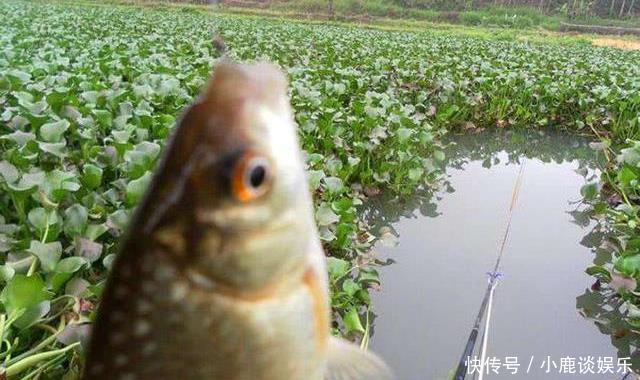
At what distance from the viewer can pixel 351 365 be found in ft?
2.21

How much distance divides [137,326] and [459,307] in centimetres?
318

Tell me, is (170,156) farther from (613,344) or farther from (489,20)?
(489,20)

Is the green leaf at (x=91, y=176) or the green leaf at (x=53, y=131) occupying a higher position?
the green leaf at (x=53, y=131)

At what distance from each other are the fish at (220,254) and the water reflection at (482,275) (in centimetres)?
264

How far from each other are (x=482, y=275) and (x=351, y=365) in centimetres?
336

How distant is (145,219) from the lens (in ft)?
1.58

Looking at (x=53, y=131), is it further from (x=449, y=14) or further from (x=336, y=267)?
(x=449, y=14)

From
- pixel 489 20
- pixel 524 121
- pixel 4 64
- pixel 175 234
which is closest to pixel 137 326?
pixel 175 234

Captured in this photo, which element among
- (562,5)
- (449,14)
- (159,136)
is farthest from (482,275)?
A: (562,5)

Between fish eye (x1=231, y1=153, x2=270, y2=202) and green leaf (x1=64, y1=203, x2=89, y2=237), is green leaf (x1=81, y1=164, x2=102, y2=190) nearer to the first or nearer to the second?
green leaf (x1=64, y1=203, x2=89, y2=237)

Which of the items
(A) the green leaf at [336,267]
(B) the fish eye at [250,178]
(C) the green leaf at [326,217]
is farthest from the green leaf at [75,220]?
(B) the fish eye at [250,178]

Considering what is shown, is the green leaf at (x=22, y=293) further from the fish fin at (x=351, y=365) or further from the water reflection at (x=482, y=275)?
the water reflection at (x=482, y=275)

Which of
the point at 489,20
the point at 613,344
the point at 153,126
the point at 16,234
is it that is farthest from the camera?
the point at 489,20

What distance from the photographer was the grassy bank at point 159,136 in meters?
2.12
